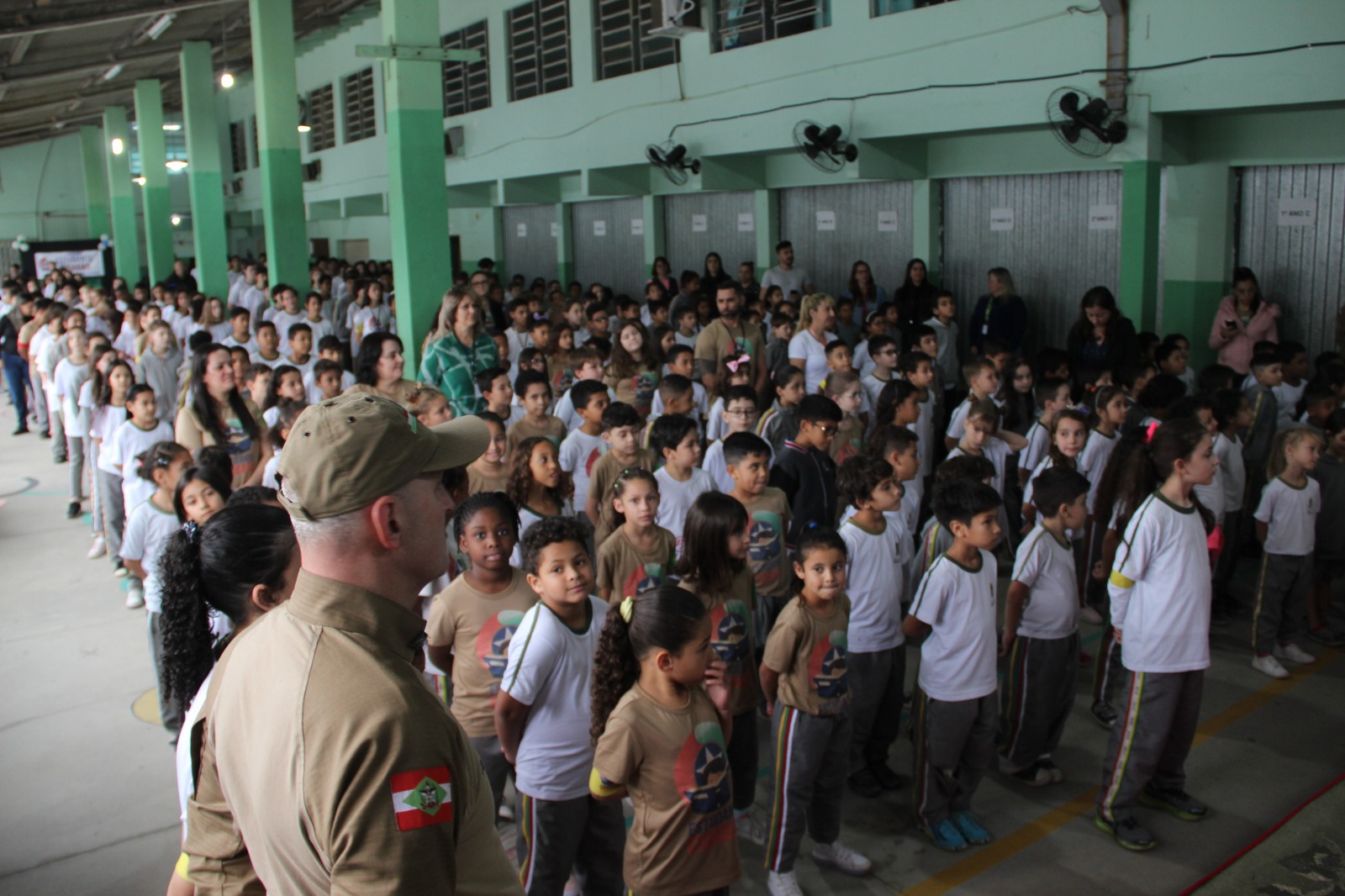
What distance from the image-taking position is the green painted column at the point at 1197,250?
955cm

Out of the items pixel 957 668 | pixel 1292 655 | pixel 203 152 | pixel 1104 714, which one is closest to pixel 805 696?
pixel 957 668

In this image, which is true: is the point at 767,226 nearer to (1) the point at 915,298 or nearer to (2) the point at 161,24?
(1) the point at 915,298

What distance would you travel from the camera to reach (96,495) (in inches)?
316

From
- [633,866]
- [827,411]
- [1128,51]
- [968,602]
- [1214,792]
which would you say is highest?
[1128,51]

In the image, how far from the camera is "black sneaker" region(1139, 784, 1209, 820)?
4.28 metres

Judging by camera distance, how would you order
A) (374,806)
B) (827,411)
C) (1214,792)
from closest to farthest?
(374,806) → (1214,792) → (827,411)

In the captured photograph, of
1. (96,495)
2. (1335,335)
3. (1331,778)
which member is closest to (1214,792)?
(1331,778)

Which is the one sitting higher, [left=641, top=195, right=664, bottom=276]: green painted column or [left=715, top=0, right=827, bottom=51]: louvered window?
[left=715, top=0, right=827, bottom=51]: louvered window

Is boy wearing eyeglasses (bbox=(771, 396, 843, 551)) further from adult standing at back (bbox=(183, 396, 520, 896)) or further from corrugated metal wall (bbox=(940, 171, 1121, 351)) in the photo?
corrugated metal wall (bbox=(940, 171, 1121, 351))

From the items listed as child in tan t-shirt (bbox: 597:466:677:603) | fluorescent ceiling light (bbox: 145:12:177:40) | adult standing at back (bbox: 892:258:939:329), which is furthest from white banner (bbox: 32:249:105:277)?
child in tan t-shirt (bbox: 597:466:677:603)

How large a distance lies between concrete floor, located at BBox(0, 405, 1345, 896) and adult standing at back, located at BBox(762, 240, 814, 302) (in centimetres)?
755

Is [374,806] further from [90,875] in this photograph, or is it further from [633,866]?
[90,875]

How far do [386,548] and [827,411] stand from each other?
12.9ft

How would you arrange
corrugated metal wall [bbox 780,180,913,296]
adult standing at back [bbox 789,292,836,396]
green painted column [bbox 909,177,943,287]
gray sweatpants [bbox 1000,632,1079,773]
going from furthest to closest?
1. corrugated metal wall [bbox 780,180,913,296]
2. green painted column [bbox 909,177,943,287]
3. adult standing at back [bbox 789,292,836,396]
4. gray sweatpants [bbox 1000,632,1079,773]
